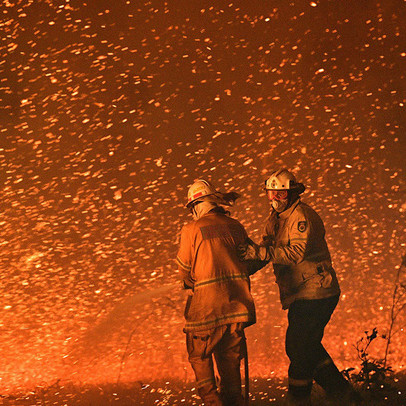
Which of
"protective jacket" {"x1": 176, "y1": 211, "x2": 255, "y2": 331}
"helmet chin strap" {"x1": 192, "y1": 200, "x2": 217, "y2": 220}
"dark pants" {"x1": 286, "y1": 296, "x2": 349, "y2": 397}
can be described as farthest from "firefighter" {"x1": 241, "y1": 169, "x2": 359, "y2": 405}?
"helmet chin strap" {"x1": 192, "y1": 200, "x2": 217, "y2": 220}

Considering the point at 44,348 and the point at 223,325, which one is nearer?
the point at 223,325

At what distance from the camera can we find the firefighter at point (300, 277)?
Answer: 387 cm

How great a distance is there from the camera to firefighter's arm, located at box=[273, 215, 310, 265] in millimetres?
3842

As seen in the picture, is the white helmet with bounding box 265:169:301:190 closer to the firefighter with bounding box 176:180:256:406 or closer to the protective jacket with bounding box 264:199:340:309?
the protective jacket with bounding box 264:199:340:309

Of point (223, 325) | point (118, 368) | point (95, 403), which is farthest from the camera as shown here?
point (118, 368)

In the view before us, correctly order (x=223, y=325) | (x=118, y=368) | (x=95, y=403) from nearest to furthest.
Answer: (x=223, y=325) < (x=95, y=403) < (x=118, y=368)

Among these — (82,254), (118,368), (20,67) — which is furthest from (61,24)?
(118,368)

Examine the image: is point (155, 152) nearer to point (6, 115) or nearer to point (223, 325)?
point (6, 115)

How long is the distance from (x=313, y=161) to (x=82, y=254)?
2.07 m

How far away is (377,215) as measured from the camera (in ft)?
18.5

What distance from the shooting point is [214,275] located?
376 centimetres

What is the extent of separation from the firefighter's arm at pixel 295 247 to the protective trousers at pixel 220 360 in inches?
17.6

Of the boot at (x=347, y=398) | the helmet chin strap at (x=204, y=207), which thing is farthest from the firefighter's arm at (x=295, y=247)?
the boot at (x=347, y=398)

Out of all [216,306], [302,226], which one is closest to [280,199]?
[302,226]
